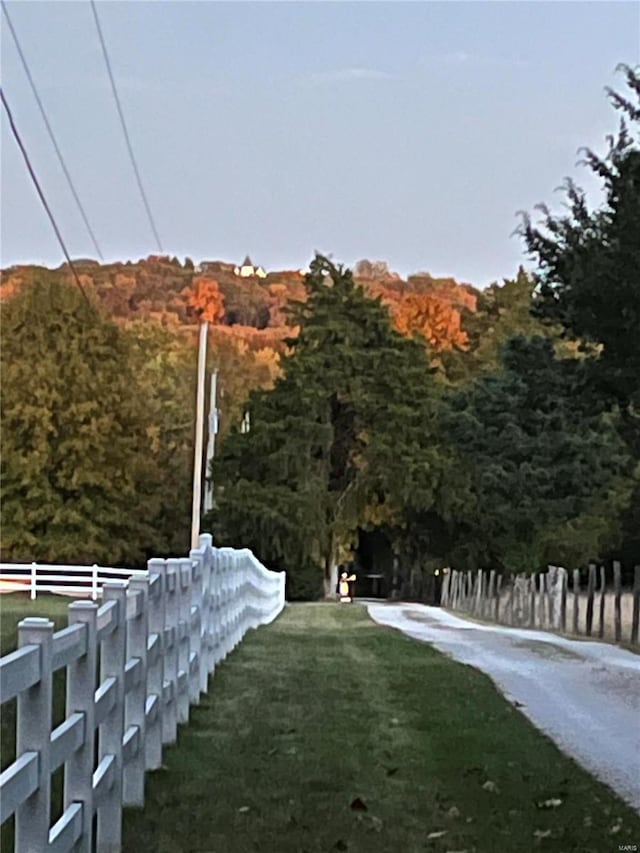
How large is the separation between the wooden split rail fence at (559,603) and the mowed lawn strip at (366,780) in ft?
35.1

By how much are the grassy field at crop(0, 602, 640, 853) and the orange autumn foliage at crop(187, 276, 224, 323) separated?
21369 mm

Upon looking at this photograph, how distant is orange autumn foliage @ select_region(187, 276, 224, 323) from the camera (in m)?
33.2

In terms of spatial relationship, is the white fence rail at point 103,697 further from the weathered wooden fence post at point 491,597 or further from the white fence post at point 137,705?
the weathered wooden fence post at point 491,597

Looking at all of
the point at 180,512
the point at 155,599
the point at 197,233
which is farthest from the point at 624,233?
Result: the point at 180,512

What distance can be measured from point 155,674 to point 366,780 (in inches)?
49.8

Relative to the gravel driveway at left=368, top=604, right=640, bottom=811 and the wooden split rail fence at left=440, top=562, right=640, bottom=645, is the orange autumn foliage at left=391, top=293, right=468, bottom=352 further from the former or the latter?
the gravel driveway at left=368, top=604, right=640, bottom=811

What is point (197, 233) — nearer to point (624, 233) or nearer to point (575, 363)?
point (575, 363)

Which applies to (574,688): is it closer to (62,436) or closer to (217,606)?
(217,606)

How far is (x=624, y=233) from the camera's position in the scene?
16.8m

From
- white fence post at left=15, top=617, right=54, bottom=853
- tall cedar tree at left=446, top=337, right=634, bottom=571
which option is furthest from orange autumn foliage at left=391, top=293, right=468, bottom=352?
white fence post at left=15, top=617, right=54, bottom=853

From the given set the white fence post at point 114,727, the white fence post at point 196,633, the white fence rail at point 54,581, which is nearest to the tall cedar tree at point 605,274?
the white fence post at point 196,633

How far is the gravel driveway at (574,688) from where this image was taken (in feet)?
28.9

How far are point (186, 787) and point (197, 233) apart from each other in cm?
2928

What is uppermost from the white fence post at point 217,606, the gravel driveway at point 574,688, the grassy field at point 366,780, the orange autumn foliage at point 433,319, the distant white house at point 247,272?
the orange autumn foliage at point 433,319
